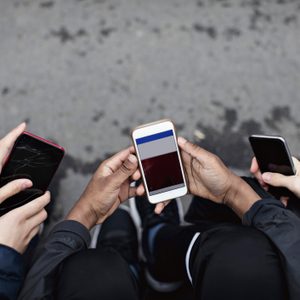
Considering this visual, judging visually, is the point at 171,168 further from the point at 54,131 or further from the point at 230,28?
the point at 230,28

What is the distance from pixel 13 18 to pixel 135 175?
1.07 meters

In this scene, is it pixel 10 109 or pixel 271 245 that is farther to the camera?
pixel 10 109

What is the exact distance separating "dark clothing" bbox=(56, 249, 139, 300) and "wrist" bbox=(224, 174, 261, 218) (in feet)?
1.39

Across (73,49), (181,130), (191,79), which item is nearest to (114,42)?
(73,49)

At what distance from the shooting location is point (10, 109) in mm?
1787

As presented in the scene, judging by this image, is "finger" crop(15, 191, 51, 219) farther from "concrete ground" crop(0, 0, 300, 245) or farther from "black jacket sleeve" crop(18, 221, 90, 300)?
"concrete ground" crop(0, 0, 300, 245)

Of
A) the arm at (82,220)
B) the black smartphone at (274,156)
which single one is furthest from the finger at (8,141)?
the black smartphone at (274,156)

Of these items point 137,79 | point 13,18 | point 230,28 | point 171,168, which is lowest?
point 171,168

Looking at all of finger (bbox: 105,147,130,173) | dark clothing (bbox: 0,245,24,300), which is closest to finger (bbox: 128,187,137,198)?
finger (bbox: 105,147,130,173)

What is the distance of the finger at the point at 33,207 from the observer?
3.67 feet

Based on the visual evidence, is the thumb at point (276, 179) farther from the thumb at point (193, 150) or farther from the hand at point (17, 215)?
the hand at point (17, 215)

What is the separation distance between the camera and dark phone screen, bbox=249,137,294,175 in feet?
3.95

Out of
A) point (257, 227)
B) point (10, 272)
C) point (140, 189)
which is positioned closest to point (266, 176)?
point (257, 227)

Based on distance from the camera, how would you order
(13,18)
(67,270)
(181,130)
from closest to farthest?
(67,270) → (181,130) → (13,18)
